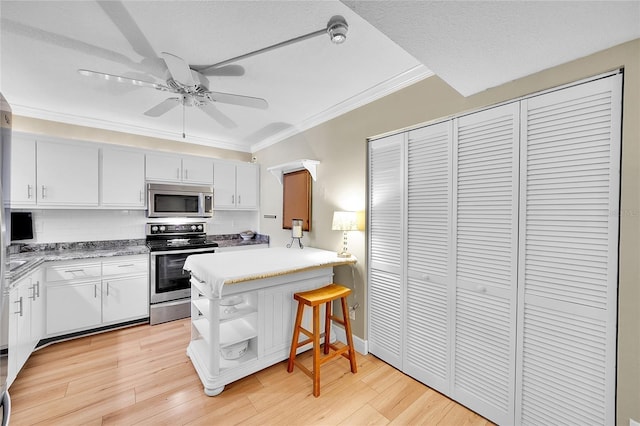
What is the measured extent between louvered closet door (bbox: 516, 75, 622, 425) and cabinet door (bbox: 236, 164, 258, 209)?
3701mm

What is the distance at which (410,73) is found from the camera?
2.12 metres

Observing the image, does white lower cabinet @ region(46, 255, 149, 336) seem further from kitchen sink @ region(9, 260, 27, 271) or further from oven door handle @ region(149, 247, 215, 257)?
kitchen sink @ region(9, 260, 27, 271)

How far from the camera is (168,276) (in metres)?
3.35

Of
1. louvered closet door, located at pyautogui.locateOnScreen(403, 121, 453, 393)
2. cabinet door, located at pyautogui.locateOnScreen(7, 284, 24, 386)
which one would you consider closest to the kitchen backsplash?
cabinet door, located at pyautogui.locateOnScreen(7, 284, 24, 386)

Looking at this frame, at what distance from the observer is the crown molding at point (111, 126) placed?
→ 2.94 metres

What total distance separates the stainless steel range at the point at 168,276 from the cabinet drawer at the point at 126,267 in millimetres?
72

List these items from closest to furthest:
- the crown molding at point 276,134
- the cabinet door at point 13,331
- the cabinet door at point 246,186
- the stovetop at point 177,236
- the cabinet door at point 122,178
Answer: the cabinet door at point 13,331, the crown molding at point 276,134, the cabinet door at point 122,178, the stovetop at point 177,236, the cabinet door at point 246,186

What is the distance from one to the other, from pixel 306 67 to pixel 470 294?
211 centimetres

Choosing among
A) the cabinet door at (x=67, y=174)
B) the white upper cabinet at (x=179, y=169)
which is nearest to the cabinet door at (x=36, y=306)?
the cabinet door at (x=67, y=174)

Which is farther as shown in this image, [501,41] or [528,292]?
[528,292]

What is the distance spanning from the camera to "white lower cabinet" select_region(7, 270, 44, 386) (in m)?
2.00

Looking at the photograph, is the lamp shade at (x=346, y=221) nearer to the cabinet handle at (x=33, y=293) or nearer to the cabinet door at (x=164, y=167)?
the cabinet door at (x=164, y=167)

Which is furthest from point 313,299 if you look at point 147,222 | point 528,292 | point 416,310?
point 147,222

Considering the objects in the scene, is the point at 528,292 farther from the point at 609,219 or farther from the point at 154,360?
the point at 154,360
